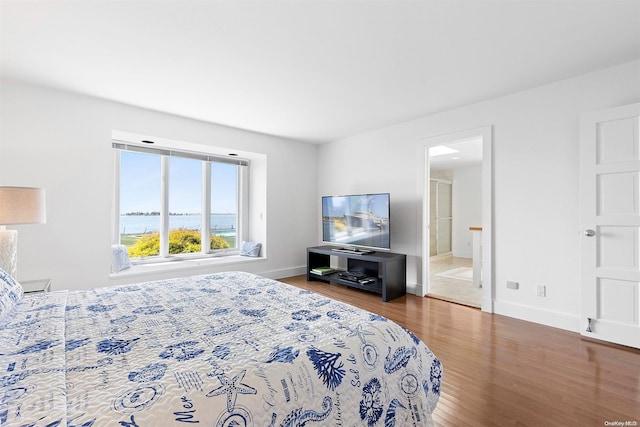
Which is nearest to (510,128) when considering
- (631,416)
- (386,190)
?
(386,190)

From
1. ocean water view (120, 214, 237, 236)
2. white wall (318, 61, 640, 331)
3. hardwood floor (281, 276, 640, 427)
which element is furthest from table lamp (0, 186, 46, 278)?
white wall (318, 61, 640, 331)

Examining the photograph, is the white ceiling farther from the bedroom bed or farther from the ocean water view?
the bedroom bed

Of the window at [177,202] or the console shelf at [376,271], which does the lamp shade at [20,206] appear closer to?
the window at [177,202]

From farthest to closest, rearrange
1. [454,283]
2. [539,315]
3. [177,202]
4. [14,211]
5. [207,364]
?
[454,283] < [177,202] < [539,315] < [14,211] < [207,364]

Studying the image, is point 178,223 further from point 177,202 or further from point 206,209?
point 206,209

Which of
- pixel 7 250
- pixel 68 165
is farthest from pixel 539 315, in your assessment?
pixel 68 165

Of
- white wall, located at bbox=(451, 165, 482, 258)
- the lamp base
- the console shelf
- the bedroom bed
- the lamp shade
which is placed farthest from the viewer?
white wall, located at bbox=(451, 165, 482, 258)

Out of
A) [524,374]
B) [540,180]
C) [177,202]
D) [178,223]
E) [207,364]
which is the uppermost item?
[540,180]

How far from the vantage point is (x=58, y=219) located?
10.1 feet

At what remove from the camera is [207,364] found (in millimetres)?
971

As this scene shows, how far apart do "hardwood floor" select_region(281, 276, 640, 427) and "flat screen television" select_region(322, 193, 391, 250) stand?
1.27m

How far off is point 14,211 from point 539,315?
4.63 meters

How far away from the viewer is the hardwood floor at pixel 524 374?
5.26 feet

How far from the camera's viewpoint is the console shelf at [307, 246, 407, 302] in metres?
3.74
